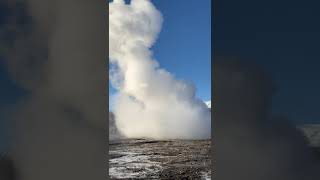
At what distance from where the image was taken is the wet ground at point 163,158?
14.9 ft

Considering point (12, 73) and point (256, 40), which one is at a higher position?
point (256, 40)

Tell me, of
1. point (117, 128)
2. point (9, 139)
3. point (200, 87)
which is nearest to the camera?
point (9, 139)

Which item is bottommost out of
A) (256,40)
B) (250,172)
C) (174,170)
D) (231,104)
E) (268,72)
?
(174,170)

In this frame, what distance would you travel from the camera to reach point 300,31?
2139 mm

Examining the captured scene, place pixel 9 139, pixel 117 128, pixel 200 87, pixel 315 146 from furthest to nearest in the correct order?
pixel 200 87 → pixel 117 128 → pixel 9 139 → pixel 315 146

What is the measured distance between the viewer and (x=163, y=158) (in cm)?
469

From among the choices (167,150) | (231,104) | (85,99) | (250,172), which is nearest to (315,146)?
(250,172)

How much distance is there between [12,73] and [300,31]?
1.87 metres

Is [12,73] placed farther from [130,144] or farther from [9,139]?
[130,144]

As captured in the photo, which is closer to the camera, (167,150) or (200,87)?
(167,150)

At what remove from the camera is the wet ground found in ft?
14.9

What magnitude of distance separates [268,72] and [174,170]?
288 cm

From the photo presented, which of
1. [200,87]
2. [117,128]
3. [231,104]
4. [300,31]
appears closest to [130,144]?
[117,128]

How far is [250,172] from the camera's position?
2.11 meters
